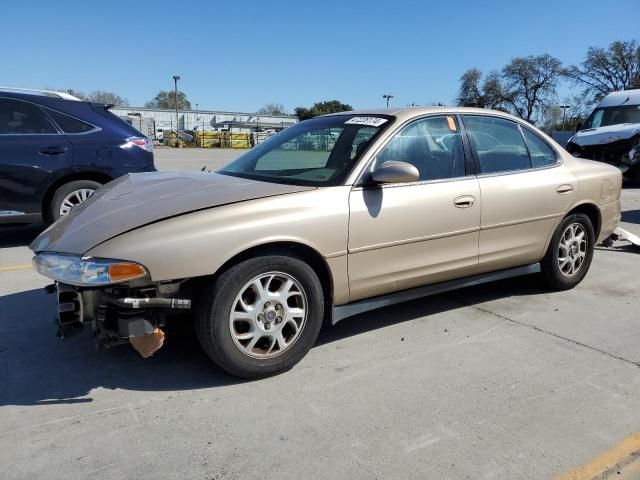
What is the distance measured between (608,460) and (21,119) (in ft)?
21.0

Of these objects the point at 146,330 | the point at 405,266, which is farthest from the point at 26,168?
the point at 405,266

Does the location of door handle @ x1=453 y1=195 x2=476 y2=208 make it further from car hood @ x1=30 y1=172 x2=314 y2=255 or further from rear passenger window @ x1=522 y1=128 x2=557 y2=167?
car hood @ x1=30 y1=172 x2=314 y2=255

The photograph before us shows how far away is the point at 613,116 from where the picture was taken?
49.8 feet

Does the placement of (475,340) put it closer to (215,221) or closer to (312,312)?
(312,312)

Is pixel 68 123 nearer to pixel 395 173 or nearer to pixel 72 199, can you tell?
pixel 72 199

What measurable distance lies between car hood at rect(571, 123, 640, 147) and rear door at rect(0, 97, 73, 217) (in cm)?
1317

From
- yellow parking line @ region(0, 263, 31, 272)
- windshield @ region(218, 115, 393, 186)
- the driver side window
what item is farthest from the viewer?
yellow parking line @ region(0, 263, 31, 272)

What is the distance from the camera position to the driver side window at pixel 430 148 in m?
3.66

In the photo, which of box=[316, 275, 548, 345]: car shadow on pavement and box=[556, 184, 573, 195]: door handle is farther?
box=[556, 184, 573, 195]: door handle

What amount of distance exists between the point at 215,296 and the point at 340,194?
101 centimetres

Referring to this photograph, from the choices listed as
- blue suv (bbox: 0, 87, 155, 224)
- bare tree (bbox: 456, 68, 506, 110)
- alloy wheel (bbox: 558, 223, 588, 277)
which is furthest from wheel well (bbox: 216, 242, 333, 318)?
Result: bare tree (bbox: 456, 68, 506, 110)

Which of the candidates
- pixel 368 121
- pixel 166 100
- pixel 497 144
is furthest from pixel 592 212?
pixel 166 100

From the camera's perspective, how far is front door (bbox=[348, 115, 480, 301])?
3.37 m

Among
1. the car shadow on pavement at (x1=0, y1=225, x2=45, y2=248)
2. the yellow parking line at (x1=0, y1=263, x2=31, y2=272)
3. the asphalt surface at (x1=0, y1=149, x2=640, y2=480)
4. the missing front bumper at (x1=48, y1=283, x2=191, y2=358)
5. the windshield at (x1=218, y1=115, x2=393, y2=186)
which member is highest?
the windshield at (x1=218, y1=115, x2=393, y2=186)
